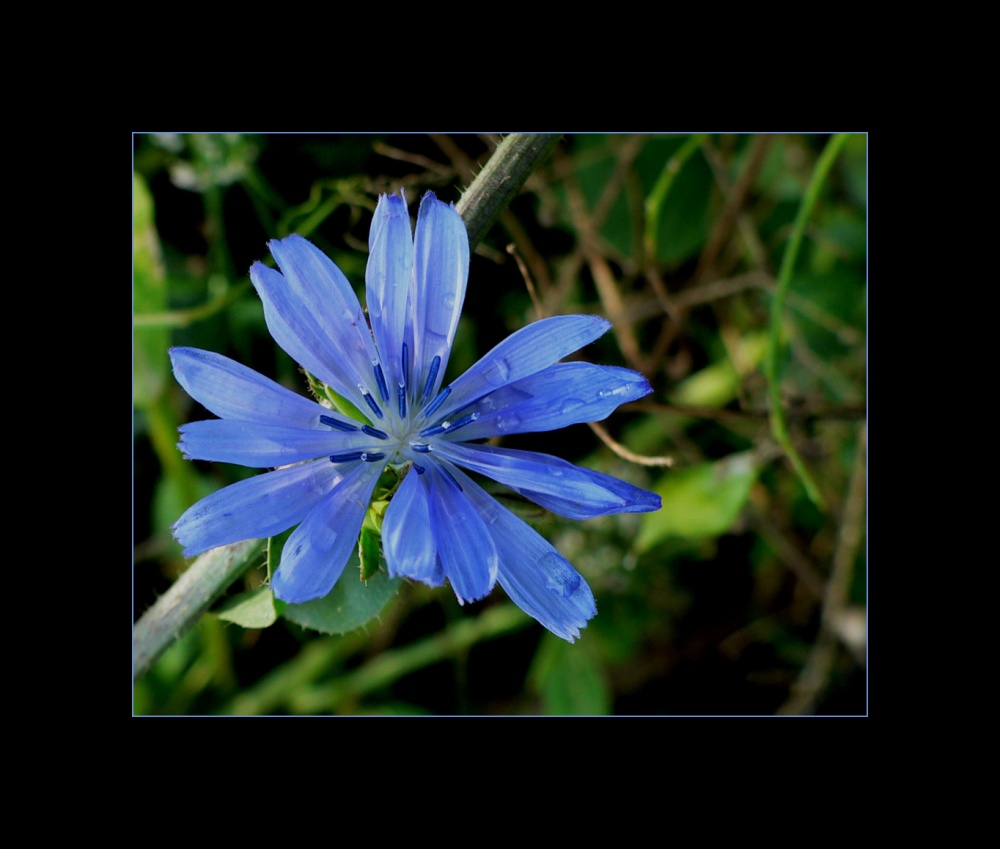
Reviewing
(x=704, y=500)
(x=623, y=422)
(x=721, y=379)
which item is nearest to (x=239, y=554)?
(x=704, y=500)

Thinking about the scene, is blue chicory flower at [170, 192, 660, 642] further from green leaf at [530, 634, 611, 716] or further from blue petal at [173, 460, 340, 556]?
green leaf at [530, 634, 611, 716]

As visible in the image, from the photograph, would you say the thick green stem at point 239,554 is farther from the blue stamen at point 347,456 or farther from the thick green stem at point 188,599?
the blue stamen at point 347,456

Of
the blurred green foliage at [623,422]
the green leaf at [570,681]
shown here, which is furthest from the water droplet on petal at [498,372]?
the green leaf at [570,681]

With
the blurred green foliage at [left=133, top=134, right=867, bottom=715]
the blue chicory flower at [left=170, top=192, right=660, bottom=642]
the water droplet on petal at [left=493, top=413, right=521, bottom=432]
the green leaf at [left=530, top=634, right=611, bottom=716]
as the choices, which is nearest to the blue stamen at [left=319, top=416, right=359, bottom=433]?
the blue chicory flower at [left=170, top=192, right=660, bottom=642]

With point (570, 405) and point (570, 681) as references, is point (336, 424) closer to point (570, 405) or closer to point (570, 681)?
point (570, 405)

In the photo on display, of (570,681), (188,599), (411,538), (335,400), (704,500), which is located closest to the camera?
(411,538)
